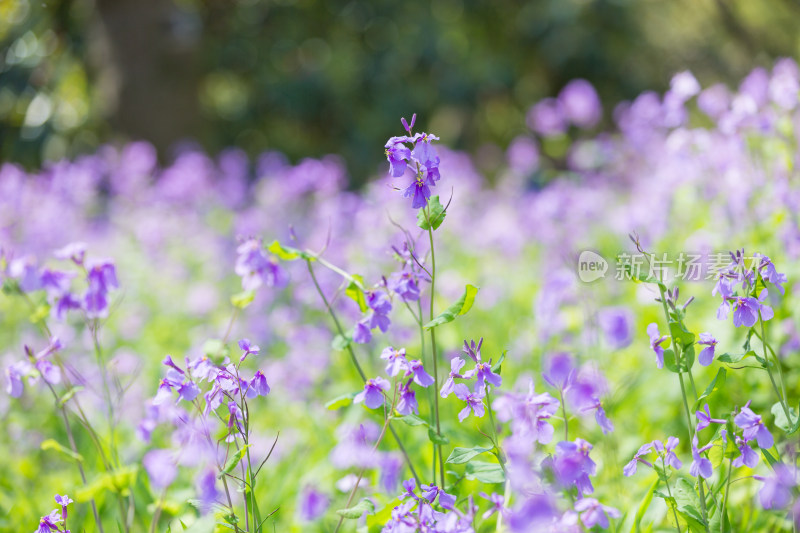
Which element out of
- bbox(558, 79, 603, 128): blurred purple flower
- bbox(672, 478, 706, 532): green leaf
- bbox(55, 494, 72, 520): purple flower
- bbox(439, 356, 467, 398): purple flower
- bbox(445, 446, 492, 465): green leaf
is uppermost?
bbox(558, 79, 603, 128): blurred purple flower

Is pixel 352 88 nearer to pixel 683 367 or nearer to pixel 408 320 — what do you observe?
pixel 408 320

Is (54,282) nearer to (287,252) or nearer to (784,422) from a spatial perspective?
(287,252)

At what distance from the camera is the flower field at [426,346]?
128 centimetres

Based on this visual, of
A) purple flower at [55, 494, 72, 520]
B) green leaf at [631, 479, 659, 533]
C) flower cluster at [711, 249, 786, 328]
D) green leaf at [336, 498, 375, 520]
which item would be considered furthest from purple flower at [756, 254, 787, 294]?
purple flower at [55, 494, 72, 520]

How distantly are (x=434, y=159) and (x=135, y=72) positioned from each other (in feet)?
26.4

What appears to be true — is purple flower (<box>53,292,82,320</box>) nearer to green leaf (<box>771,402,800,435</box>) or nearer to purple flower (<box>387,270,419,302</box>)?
purple flower (<box>387,270,419,302</box>)

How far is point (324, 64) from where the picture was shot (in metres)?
10.5

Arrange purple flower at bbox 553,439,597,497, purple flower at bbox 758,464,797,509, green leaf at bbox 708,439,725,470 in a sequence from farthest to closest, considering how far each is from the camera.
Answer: green leaf at bbox 708,439,725,470
purple flower at bbox 758,464,797,509
purple flower at bbox 553,439,597,497

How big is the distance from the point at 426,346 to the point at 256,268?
1479 millimetres

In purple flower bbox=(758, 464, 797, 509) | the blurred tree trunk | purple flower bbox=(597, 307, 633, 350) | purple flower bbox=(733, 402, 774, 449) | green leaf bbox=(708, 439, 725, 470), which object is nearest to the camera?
purple flower bbox=(758, 464, 797, 509)

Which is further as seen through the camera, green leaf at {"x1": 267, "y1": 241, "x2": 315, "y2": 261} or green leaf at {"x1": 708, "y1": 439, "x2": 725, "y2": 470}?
green leaf at {"x1": 267, "y1": 241, "x2": 315, "y2": 261}

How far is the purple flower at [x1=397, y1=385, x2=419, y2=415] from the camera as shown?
1.28 m

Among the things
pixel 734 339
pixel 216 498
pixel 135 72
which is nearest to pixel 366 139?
pixel 135 72

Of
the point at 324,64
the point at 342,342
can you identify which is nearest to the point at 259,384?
the point at 342,342
